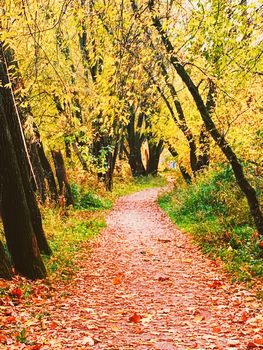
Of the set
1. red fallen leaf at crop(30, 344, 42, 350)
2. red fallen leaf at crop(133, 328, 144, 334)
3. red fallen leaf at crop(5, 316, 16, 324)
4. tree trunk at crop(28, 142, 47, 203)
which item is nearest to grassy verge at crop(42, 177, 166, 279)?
tree trunk at crop(28, 142, 47, 203)

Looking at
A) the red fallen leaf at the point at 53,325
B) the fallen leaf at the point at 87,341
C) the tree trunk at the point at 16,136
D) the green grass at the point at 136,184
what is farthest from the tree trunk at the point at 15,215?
the green grass at the point at 136,184

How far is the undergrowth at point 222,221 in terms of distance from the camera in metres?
9.51

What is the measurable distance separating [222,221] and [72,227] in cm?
453

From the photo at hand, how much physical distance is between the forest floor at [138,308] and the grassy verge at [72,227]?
1.25 ft

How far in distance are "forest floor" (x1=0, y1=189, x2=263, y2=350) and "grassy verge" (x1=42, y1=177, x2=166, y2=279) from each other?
38 centimetres

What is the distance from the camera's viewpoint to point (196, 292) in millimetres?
8164

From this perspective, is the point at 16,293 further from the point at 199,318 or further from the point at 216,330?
the point at 216,330

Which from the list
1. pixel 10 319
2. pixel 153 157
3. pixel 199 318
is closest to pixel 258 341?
pixel 199 318

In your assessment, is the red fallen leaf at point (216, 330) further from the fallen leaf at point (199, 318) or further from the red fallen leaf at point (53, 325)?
the red fallen leaf at point (53, 325)

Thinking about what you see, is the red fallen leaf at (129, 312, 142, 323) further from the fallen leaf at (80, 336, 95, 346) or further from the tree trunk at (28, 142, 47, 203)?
the tree trunk at (28, 142, 47, 203)

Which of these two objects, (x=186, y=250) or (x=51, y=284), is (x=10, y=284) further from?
(x=186, y=250)

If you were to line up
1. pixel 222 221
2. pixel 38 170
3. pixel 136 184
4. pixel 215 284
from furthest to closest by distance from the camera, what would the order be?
pixel 136 184
pixel 38 170
pixel 222 221
pixel 215 284

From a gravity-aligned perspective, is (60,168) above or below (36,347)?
above

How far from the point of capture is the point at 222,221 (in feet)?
42.0
